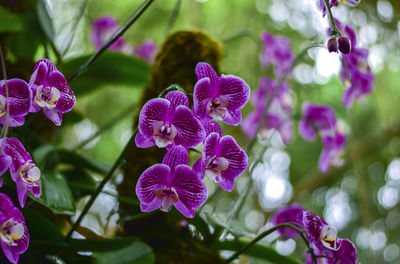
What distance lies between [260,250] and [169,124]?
0.29 m

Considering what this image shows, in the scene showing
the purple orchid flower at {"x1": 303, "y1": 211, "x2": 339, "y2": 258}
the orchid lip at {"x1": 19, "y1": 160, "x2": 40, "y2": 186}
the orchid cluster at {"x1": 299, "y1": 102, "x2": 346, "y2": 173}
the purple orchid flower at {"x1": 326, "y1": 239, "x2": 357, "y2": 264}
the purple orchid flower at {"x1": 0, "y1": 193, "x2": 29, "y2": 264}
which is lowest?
the orchid cluster at {"x1": 299, "y1": 102, "x2": 346, "y2": 173}

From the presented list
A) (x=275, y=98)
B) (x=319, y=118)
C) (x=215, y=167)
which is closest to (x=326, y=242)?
(x=215, y=167)

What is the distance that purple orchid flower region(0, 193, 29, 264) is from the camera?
41cm

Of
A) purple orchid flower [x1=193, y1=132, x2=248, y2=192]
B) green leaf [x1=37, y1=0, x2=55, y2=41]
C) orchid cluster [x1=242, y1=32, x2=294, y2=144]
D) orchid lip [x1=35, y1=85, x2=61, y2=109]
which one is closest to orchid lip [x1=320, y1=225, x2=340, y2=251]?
purple orchid flower [x1=193, y1=132, x2=248, y2=192]

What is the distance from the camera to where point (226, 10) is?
1.77 m

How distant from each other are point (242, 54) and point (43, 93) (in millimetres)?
1156

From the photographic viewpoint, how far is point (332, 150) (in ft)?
2.71

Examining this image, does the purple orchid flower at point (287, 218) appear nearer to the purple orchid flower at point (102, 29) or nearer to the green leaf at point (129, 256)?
the green leaf at point (129, 256)

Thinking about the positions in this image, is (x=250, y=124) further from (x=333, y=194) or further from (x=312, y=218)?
(x=333, y=194)

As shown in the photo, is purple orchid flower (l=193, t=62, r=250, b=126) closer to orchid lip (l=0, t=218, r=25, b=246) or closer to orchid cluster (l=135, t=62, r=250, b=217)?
orchid cluster (l=135, t=62, r=250, b=217)

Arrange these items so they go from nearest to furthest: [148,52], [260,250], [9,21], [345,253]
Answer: [345,253], [260,250], [9,21], [148,52]

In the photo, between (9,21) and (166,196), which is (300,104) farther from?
(166,196)

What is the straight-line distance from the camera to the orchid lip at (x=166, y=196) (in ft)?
1.51

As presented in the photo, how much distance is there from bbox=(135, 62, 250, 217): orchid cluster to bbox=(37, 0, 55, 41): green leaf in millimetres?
440
